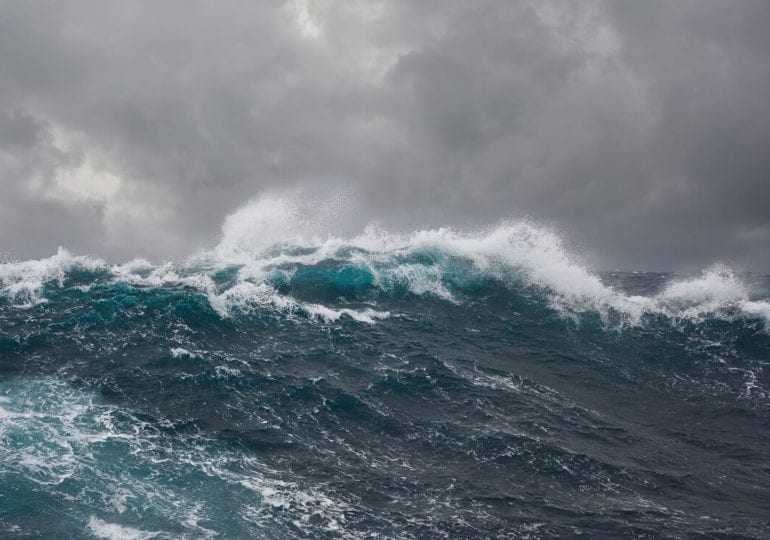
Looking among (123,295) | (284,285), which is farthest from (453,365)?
(123,295)

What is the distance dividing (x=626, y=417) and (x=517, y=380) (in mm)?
9599

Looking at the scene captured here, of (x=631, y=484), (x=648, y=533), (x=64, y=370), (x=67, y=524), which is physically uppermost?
(x=64, y=370)

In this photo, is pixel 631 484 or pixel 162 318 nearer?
pixel 631 484

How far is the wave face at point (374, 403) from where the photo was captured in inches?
1110

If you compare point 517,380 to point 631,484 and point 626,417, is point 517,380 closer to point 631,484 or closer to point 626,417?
point 626,417

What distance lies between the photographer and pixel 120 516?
26562 mm

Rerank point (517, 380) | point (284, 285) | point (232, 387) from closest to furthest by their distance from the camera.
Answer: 1. point (232, 387)
2. point (517, 380)
3. point (284, 285)

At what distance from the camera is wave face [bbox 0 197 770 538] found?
2819 cm

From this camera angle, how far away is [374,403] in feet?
137

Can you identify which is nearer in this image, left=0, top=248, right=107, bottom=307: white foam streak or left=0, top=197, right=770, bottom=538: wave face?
left=0, top=197, right=770, bottom=538: wave face

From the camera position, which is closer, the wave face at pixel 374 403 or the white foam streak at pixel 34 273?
the wave face at pixel 374 403

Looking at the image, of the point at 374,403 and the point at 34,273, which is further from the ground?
the point at 34,273

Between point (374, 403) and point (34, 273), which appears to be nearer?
point (374, 403)

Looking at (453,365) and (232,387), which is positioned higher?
(453,365)
